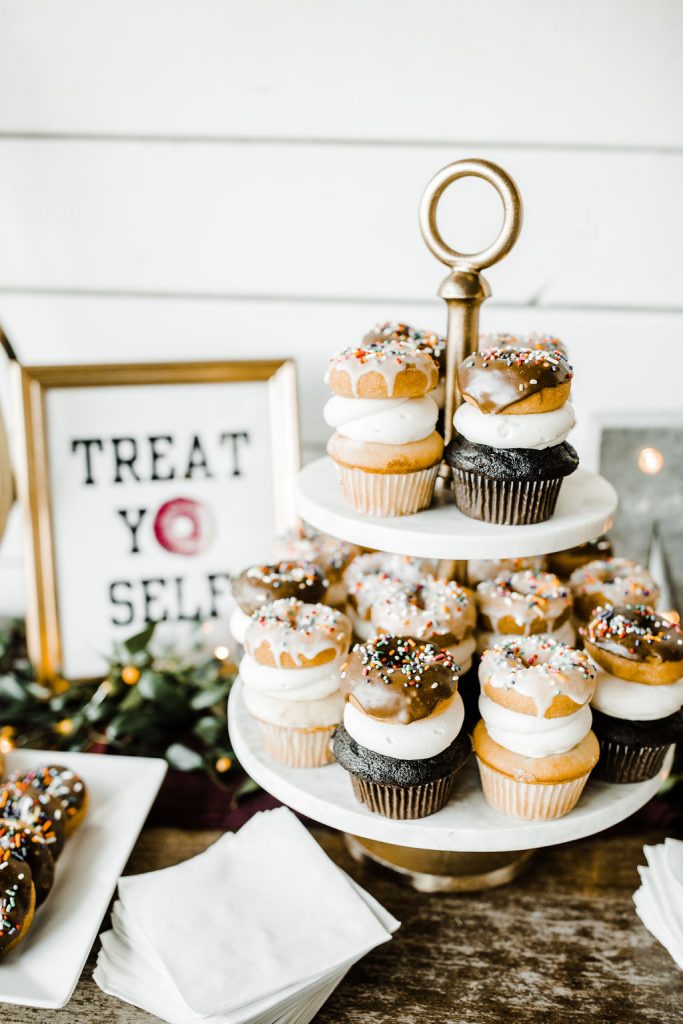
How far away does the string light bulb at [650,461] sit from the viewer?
7.13 ft

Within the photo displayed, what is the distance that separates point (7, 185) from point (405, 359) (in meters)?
1.34

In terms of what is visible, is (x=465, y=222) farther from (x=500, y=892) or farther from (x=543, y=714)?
(x=500, y=892)

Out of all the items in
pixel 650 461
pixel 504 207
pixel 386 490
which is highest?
pixel 504 207

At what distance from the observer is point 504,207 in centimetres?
141

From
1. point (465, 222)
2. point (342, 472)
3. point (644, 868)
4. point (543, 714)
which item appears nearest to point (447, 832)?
point (543, 714)

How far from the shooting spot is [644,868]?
1562mm

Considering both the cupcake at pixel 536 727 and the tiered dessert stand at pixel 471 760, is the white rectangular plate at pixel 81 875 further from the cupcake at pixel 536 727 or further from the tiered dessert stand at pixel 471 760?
the cupcake at pixel 536 727

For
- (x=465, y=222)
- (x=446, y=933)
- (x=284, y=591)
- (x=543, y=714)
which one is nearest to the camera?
(x=543, y=714)

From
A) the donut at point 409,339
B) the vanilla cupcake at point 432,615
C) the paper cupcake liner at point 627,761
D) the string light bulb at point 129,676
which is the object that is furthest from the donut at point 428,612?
the string light bulb at point 129,676

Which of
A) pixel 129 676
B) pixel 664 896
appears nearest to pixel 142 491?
pixel 129 676

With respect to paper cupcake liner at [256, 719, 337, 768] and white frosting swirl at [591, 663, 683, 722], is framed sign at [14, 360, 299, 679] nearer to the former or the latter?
paper cupcake liner at [256, 719, 337, 768]

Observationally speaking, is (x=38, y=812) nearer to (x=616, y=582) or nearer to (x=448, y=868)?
(x=448, y=868)

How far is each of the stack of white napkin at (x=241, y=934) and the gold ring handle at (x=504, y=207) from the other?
3.83 feet

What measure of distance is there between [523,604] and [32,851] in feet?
3.41
